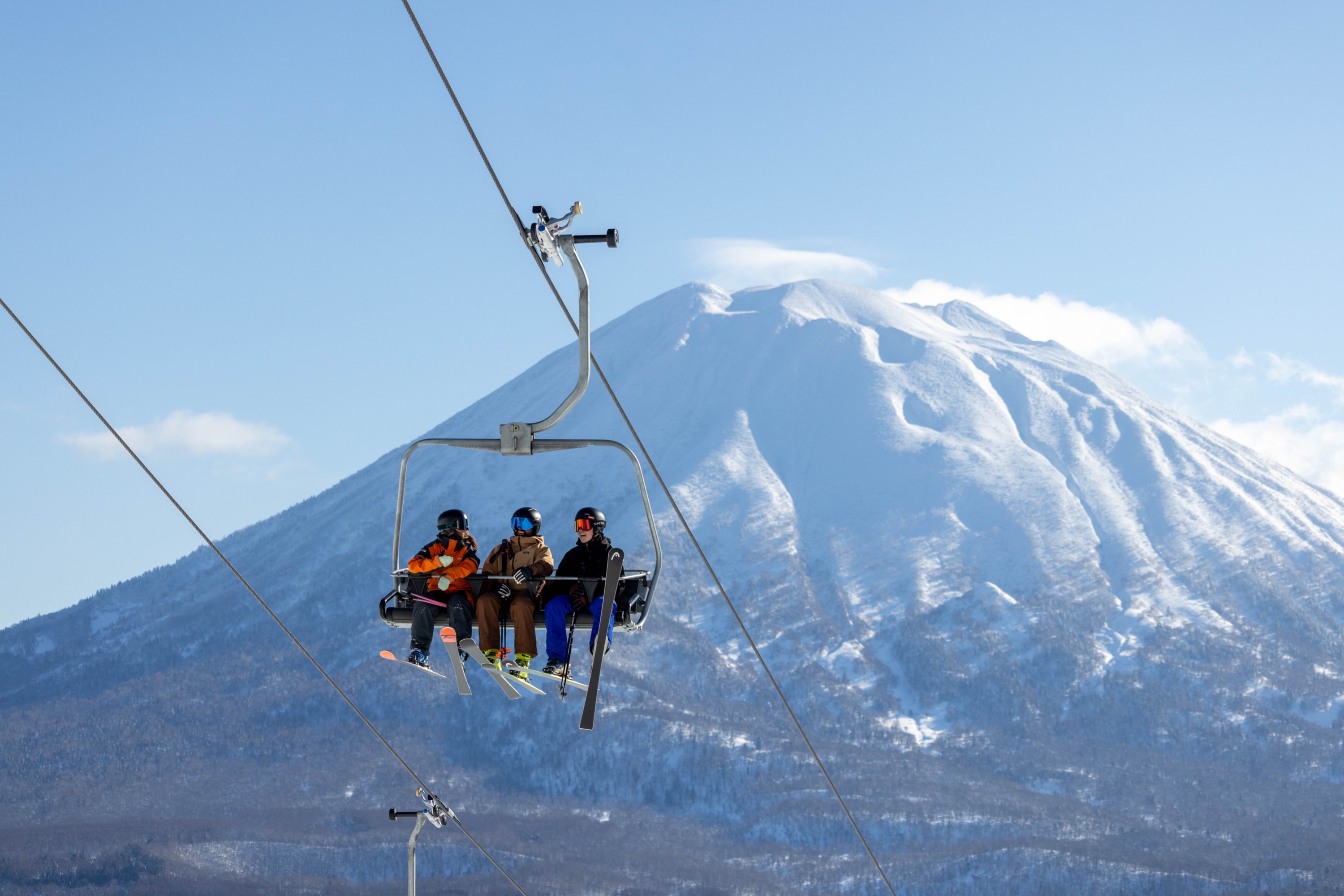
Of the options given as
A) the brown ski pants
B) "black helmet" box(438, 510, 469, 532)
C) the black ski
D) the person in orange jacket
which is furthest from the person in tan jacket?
the black ski

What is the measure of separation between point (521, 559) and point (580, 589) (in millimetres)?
525

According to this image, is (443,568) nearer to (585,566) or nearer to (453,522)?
(453,522)

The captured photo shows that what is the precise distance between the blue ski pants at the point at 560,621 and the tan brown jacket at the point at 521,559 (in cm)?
22

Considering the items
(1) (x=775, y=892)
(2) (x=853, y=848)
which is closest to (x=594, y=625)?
(1) (x=775, y=892)

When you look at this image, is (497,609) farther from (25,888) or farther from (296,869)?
(25,888)

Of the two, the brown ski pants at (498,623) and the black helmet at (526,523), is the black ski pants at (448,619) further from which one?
the black helmet at (526,523)

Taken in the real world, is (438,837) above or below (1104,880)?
above

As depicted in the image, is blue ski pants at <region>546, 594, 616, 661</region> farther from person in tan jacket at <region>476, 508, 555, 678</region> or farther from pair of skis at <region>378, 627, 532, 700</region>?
pair of skis at <region>378, 627, 532, 700</region>

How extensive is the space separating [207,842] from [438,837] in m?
33.8

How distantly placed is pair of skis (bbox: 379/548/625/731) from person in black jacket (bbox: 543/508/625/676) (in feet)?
0.48

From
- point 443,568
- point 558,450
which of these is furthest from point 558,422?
point 443,568

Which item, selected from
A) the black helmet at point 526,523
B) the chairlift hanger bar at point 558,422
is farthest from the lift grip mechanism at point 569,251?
the black helmet at point 526,523

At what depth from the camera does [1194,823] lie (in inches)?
7771

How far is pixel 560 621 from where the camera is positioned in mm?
10867
